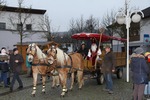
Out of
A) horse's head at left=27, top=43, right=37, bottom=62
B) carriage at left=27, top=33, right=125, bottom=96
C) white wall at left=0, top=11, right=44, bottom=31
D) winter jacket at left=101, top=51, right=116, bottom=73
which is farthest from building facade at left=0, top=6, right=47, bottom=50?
winter jacket at left=101, top=51, right=116, bottom=73

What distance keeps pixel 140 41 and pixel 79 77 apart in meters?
34.1

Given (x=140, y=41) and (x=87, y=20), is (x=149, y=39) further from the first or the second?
(x=87, y=20)

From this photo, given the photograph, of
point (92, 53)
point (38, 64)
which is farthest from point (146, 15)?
point (38, 64)

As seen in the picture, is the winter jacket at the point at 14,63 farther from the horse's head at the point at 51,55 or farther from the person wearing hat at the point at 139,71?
the person wearing hat at the point at 139,71

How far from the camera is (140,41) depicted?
47.3 metres

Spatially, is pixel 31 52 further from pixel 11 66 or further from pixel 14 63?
pixel 11 66

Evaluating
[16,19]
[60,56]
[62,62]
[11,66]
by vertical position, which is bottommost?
[11,66]

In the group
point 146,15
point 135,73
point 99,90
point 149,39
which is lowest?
point 99,90

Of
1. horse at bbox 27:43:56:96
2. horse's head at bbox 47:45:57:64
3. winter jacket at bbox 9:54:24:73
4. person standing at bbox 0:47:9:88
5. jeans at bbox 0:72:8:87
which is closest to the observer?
horse's head at bbox 47:45:57:64

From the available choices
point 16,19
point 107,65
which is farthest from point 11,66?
point 16,19

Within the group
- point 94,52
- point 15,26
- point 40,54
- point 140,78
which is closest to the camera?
point 140,78

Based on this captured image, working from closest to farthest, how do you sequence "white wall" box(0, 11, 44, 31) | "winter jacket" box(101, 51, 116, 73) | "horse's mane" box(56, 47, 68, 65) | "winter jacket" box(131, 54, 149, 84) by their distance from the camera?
"winter jacket" box(131, 54, 149, 84), "horse's mane" box(56, 47, 68, 65), "winter jacket" box(101, 51, 116, 73), "white wall" box(0, 11, 44, 31)

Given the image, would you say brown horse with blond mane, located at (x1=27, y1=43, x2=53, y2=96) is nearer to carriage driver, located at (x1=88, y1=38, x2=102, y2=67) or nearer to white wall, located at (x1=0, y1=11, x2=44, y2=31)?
carriage driver, located at (x1=88, y1=38, x2=102, y2=67)

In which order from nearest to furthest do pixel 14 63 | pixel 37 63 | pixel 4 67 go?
pixel 37 63 → pixel 14 63 → pixel 4 67
